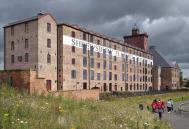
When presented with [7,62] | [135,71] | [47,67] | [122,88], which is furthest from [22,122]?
[135,71]

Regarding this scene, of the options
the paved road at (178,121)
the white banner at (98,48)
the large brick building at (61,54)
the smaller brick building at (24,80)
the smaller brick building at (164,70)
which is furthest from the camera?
the smaller brick building at (164,70)

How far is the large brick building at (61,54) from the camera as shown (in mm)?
52375

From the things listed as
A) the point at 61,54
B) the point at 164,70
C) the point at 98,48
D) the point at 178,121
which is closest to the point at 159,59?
the point at 164,70

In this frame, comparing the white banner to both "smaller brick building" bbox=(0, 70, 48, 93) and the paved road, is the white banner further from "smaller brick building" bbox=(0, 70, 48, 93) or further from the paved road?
"smaller brick building" bbox=(0, 70, 48, 93)

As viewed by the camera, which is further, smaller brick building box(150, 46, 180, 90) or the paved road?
smaller brick building box(150, 46, 180, 90)

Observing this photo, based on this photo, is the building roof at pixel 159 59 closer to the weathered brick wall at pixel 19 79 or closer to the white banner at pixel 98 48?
the white banner at pixel 98 48

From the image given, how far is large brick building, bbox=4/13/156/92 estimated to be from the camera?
5238 cm

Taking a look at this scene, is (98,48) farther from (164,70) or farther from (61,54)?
(164,70)

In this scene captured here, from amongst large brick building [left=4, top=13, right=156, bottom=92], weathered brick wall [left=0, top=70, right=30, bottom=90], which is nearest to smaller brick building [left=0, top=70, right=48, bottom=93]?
weathered brick wall [left=0, top=70, right=30, bottom=90]

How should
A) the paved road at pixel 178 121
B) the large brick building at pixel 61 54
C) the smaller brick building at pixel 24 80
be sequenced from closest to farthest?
the smaller brick building at pixel 24 80
the paved road at pixel 178 121
the large brick building at pixel 61 54

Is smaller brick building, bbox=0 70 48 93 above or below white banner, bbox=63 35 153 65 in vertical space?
below

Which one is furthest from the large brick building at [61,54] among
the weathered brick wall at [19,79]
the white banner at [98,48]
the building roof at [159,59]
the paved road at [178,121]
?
the building roof at [159,59]

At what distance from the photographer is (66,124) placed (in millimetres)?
9711

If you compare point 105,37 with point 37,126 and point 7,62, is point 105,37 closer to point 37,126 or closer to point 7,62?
point 7,62
